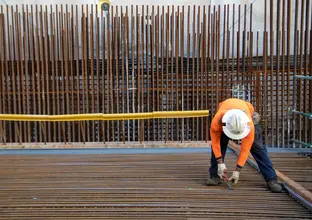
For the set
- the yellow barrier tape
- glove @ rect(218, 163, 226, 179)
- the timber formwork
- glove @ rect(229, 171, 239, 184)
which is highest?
the yellow barrier tape

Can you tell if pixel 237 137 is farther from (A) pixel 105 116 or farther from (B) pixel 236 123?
(A) pixel 105 116

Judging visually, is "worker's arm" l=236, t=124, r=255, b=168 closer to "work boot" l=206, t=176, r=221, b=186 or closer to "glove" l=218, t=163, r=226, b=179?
"glove" l=218, t=163, r=226, b=179

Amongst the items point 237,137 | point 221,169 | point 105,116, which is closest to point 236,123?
point 237,137

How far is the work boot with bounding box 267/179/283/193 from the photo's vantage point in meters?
3.50

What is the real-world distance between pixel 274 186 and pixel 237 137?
32.8 inches

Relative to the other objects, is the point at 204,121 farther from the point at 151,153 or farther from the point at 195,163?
the point at 195,163

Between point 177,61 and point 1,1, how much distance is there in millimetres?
6221

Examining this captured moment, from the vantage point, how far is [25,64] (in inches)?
286

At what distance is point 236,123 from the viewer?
3139 mm

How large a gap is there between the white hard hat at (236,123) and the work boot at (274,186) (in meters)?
0.79

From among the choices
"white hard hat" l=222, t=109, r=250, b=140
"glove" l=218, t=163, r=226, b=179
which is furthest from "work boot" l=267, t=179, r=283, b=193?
"white hard hat" l=222, t=109, r=250, b=140

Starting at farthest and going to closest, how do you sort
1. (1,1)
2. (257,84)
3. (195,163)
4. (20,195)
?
(1,1)
(257,84)
(195,163)
(20,195)

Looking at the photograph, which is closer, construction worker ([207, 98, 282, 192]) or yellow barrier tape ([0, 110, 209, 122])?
construction worker ([207, 98, 282, 192])

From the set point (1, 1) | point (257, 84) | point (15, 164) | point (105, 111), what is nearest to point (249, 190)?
point (15, 164)
